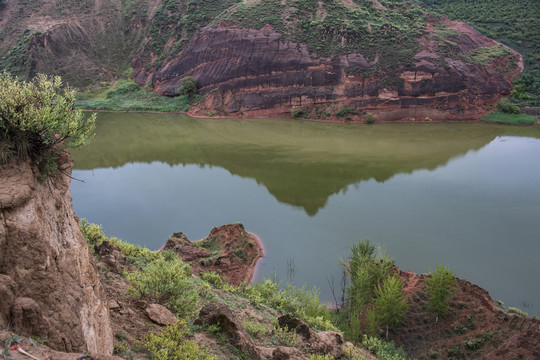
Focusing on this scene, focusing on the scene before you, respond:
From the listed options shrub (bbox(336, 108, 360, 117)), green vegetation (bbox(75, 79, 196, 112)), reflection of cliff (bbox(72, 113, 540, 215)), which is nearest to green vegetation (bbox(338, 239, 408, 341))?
reflection of cliff (bbox(72, 113, 540, 215))

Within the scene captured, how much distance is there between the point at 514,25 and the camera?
168 ft

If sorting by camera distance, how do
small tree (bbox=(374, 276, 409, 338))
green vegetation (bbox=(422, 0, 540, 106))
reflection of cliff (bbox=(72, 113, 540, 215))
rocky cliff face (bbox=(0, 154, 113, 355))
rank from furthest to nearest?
1. green vegetation (bbox=(422, 0, 540, 106))
2. reflection of cliff (bbox=(72, 113, 540, 215))
3. small tree (bbox=(374, 276, 409, 338))
4. rocky cliff face (bbox=(0, 154, 113, 355))

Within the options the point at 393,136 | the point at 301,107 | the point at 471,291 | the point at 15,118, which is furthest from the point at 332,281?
the point at 301,107

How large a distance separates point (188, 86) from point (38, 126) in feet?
135

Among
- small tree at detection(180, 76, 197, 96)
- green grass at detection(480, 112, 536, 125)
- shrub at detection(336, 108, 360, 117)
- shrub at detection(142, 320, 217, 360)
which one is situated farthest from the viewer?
small tree at detection(180, 76, 197, 96)

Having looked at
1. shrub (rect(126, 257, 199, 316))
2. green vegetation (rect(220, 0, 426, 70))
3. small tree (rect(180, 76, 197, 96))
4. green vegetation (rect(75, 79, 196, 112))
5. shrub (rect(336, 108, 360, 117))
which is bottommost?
shrub (rect(126, 257, 199, 316))

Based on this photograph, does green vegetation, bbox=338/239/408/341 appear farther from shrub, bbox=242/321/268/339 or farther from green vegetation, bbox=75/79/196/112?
green vegetation, bbox=75/79/196/112

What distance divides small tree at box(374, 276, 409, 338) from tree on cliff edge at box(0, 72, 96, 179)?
8.96 m

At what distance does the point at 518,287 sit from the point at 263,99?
3183cm

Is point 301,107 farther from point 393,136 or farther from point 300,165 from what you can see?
point 300,165

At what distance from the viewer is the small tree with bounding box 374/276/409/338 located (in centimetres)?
1030

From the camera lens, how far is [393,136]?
3241 centimetres

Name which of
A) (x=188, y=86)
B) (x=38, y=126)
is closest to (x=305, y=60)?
(x=188, y=86)

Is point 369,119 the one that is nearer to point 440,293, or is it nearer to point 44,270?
point 440,293
